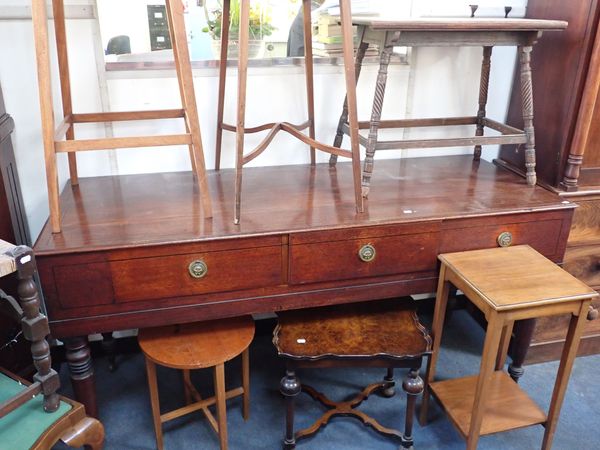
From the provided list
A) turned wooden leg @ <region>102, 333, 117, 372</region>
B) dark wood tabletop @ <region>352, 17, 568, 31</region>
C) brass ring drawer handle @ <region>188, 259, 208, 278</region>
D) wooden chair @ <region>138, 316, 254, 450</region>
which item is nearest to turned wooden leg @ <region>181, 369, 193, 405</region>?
wooden chair @ <region>138, 316, 254, 450</region>

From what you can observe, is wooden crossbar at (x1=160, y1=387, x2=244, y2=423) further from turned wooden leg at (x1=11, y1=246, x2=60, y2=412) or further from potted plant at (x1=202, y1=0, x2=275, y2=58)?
potted plant at (x1=202, y1=0, x2=275, y2=58)

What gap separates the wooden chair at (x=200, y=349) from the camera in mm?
1490

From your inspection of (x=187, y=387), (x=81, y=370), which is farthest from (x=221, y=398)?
(x=81, y=370)

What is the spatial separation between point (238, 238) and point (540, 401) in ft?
4.49

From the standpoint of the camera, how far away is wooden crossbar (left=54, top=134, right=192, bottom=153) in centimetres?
140

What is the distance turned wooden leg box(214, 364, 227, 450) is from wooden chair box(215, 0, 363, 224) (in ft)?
1.46

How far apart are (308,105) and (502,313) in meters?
1.01

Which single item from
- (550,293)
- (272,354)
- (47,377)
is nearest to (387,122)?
(550,293)

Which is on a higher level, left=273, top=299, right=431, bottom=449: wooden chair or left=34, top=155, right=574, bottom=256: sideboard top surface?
left=34, top=155, right=574, bottom=256: sideboard top surface

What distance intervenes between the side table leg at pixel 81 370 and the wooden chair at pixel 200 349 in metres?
0.16

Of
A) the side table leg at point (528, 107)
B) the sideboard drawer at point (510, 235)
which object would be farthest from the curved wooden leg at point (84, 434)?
the side table leg at point (528, 107)

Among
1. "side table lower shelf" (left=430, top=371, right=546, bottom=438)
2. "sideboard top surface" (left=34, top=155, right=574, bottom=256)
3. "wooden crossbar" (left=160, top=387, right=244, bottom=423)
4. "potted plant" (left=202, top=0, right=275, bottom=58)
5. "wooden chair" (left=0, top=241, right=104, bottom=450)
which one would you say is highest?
"potted plant" (left=202, top=0, right=275, bottom=58)

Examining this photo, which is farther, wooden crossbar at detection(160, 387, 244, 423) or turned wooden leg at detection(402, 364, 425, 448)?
wooden crossbar at detection(160, 387, 244, 423)

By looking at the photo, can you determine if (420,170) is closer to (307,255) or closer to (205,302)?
(307,255)
